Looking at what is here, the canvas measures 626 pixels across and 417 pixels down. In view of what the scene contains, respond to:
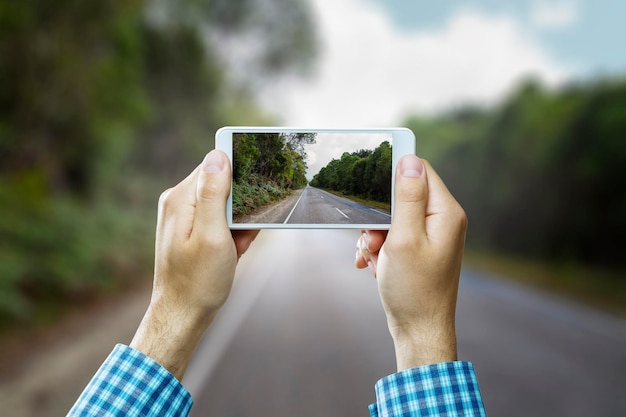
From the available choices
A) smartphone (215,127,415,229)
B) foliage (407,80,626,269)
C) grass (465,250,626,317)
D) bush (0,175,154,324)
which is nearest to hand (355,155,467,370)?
smartphone (215,127,415,229)

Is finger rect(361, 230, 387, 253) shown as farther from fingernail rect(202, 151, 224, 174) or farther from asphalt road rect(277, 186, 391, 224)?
fingernail rect(202, 151, 224, 174)

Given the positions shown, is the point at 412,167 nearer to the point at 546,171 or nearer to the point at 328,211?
the point at 328,211

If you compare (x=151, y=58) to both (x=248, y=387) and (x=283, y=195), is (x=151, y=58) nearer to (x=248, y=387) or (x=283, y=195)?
(x=248, y=387)

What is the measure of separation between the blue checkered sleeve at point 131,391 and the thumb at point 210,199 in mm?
245

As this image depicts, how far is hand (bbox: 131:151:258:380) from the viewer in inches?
40.3

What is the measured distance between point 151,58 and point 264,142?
14027 millimetres

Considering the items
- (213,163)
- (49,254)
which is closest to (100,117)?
(49,254)

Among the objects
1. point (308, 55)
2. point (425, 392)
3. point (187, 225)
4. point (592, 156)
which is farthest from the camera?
point (308, 55)

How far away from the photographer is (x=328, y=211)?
131 centimetres

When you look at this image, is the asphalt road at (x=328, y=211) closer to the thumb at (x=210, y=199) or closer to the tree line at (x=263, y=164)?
the tree line at (x=263, y=164)

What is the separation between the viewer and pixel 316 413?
3.98 m

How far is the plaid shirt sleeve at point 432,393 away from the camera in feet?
2.79

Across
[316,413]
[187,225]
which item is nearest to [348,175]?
[187,225]

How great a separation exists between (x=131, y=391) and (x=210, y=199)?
1.14 ft
